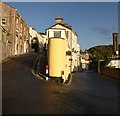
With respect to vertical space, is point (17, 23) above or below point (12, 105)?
above

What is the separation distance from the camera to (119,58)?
133ft

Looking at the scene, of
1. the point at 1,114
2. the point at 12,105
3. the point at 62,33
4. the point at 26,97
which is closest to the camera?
the point at 1,114

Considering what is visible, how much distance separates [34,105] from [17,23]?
4272 cm

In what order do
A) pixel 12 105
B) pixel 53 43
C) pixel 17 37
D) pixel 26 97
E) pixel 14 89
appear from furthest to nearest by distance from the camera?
pixel 17 37 → pixel 53 43 → pixel 14 89 → pixel 26 97 → pixel 12 105

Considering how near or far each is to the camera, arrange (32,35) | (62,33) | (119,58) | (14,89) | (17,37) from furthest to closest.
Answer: (32,35)
(17,37)
(119,58)
(62,33)
(14,89)

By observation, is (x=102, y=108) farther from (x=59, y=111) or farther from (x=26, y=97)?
(x=26, y=97)

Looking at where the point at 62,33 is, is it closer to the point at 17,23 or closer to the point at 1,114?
the point at 1,114

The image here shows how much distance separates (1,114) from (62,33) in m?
15.4

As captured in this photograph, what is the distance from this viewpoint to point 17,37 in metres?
51.7

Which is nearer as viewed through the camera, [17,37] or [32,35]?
[17,37]

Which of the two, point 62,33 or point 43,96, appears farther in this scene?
point 62,33

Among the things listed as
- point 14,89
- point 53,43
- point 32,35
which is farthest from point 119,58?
point 32,35

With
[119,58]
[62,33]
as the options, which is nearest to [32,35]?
[119,58]

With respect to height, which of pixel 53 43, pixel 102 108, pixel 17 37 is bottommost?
pixel 102 108
